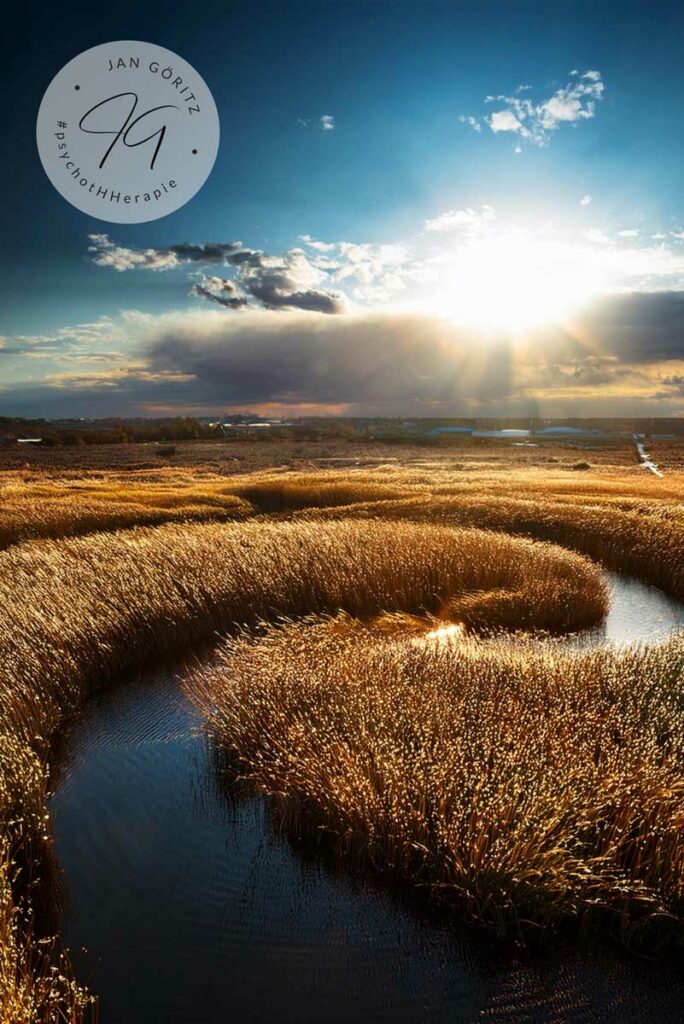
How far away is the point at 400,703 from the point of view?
7406 millimetres

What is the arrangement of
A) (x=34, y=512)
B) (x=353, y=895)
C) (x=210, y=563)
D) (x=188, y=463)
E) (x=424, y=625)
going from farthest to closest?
(x=188, y=463)
(x=34, y=512)
(x=210, y=563)
(x=424, y=625)
(x=353, y=895)

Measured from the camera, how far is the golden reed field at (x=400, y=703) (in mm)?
4969

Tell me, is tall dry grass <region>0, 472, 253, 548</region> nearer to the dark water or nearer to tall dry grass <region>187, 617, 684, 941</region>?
tall dry grass <region>187, 617, 684, 941</region>

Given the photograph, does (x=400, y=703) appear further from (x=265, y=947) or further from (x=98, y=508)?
(x=98, y=508)

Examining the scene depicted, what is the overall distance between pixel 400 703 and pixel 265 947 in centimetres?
305

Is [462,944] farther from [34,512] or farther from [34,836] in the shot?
[34,512]

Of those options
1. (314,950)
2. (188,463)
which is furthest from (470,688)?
(188,463)

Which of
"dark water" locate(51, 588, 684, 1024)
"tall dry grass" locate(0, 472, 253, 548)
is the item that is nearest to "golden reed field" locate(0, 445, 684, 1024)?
"dark water" locate(51, 588, 684, 1024)

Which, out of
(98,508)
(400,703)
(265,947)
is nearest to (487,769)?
(400,703)

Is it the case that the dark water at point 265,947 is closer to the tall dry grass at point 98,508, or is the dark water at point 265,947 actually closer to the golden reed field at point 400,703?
the golden reed field at point 400,703

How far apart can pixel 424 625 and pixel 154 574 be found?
577 centimetres

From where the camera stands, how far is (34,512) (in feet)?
72.7

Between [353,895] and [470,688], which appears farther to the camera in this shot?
[470,688]

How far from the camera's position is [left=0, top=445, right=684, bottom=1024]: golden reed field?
4969 mm
